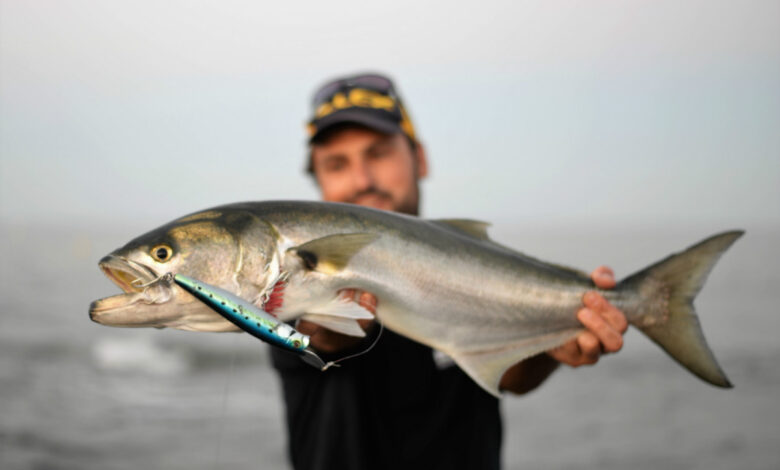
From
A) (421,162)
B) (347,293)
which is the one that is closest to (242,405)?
(421,162)

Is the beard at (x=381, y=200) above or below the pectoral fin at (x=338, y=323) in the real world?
above

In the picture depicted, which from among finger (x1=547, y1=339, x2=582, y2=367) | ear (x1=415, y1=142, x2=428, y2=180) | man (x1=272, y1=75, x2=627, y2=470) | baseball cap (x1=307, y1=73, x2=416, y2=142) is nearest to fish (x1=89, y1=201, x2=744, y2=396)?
finger (x1=547, y1=339, x2=582, y2=367)

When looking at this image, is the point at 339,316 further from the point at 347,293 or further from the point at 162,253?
the point at 162,253

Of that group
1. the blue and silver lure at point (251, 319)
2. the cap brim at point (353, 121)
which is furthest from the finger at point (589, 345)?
the cap brim at point (353, 121)

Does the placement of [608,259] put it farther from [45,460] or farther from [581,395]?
[45,460]

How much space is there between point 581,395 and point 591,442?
6.19ft

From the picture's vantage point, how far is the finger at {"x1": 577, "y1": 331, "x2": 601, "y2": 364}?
283cm

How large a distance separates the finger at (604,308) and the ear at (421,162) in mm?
2431

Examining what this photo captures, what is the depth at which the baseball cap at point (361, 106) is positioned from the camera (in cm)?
427

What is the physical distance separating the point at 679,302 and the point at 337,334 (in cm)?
153

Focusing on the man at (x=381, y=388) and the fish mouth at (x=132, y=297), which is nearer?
the fish mouth at (x=132, y=297)

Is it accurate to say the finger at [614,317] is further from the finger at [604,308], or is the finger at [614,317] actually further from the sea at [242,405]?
the sea at [242,405]

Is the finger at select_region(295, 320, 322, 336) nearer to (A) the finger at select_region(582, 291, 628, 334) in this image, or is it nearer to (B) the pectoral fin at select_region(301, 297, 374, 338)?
(B) the pectoral fin at select_region(301, 297, 374, 338)

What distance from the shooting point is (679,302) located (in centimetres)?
277
